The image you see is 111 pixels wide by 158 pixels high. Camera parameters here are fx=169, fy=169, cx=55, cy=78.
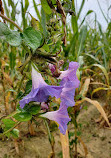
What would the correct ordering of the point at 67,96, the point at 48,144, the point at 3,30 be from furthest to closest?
the point at 48,144 → the point at 67,96 → the point at 3,30

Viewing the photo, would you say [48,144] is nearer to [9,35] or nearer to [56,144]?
[56,144]

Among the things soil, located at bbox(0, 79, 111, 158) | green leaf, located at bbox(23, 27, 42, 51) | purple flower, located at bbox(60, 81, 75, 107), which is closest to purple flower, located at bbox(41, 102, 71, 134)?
purple flower, located at bbox(60, 81, 75, 107)

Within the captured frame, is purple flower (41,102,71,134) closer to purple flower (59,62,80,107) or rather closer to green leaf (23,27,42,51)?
purple flower (59,62,80,107)

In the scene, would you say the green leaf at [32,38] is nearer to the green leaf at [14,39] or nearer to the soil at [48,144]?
the green leaf at [14,39]

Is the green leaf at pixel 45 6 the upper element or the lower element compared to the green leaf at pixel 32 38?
upper

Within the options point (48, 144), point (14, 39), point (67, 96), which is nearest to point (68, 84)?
point (67, 96)

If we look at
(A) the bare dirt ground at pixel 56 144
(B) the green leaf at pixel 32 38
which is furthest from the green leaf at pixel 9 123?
(A) the bare dirt ground at pixel 56 144
